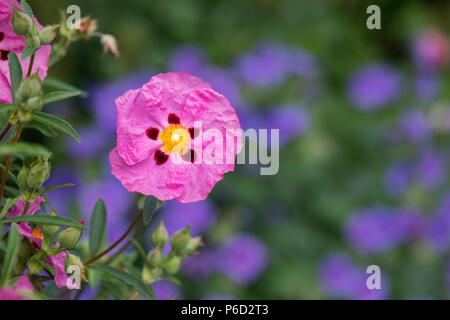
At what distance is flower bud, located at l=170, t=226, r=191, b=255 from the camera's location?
2.36 feet

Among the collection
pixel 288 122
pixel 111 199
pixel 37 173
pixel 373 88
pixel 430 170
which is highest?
pixel 373 88

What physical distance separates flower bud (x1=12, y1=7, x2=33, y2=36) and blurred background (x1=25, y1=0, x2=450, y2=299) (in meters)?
1.16

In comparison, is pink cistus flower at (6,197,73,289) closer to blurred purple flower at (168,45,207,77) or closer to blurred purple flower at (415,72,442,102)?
blurred purple flower at (168,45,207,77)

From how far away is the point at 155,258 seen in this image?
73 cm

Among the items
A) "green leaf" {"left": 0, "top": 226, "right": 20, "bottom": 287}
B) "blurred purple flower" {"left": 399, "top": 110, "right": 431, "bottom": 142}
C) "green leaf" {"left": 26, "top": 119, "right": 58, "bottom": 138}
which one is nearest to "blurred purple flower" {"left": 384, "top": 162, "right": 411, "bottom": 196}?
"blurred purple flower" {"left": 399, "top": 110, "right": 431, "bottom": 142}

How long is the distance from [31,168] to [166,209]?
137cm

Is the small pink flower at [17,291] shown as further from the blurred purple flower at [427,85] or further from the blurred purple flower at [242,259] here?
the blurred purple flower at [427,85]

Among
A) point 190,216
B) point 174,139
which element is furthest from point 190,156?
point 190,216

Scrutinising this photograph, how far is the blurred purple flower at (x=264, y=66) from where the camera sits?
2.27 metres

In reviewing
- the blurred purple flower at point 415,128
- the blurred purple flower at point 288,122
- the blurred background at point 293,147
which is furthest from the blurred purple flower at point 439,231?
the blurred purple flower at point 288,122

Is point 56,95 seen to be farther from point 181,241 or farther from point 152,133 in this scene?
point 181,241

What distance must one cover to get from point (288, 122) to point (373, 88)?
508 millimetres

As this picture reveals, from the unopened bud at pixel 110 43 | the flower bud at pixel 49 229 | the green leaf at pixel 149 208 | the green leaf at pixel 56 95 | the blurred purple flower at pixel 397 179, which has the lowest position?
the flower bud at pixel 49 229
